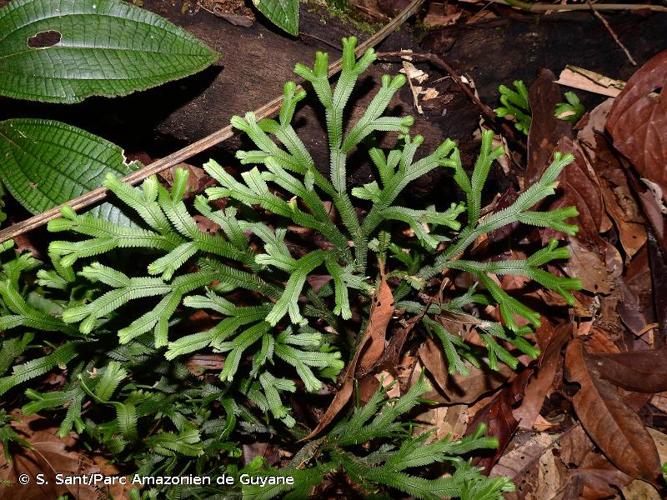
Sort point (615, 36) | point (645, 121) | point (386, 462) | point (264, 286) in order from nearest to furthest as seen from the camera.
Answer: point (264, 286) → point (386, 462) → point (645, 121) → point (615, 36)

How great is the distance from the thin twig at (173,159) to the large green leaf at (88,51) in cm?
31

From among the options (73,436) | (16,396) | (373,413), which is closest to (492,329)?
(373,413)

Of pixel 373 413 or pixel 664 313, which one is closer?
pixel 373 413

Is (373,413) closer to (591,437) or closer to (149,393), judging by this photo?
(149,393)

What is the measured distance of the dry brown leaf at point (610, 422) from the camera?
106 inches

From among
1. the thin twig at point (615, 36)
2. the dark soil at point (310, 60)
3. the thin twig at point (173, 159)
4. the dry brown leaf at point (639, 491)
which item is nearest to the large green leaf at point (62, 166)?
the thin twig at point (173, 159)

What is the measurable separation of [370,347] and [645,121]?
182 centimetres

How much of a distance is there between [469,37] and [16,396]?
9.37 ft

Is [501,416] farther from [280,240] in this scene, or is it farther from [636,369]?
[280,240]

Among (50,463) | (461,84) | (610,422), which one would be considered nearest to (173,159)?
(461,84)

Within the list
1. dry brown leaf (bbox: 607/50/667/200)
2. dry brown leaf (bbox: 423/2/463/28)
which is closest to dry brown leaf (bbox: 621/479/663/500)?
dry brown leaf (bbox: 607/50/667/200)

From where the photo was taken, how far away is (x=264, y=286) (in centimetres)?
217

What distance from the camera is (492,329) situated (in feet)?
7.61

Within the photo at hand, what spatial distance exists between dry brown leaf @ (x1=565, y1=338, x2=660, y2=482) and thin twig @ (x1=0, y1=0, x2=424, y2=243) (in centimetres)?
183
